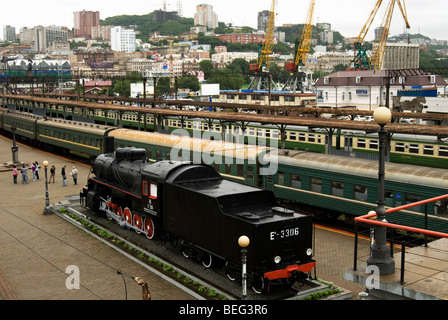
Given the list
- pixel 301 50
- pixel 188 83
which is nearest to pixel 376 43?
pixel 301 50

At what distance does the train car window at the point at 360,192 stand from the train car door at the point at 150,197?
26.3ft

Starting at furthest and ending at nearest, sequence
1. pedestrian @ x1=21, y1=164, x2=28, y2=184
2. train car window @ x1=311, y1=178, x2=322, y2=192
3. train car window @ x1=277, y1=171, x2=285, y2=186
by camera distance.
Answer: pedestrian @ x1=21, y1=164, x2=28, y2=184, train car window @ x1=277, y1=171, x2=285, y2=186, train car window @ x1=311, y1=178, x2=322, y2=192

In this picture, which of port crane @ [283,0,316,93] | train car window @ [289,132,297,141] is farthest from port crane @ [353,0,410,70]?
train car window @ [289,132,297,141]

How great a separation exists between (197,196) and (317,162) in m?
8.10

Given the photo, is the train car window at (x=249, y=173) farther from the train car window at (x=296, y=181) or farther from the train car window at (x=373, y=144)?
the train car window at (x=373, y=144)

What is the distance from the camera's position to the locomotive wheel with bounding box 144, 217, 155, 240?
18256 millimetres

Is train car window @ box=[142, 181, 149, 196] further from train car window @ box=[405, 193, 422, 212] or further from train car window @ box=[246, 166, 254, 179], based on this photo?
train car window @ box=[405, 193, 422, 212]

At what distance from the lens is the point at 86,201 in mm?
23438

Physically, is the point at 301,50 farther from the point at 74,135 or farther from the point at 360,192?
the point at 360,192

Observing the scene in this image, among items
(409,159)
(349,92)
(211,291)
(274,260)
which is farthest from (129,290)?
(349,92)

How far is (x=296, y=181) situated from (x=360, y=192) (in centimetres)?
Result: 338

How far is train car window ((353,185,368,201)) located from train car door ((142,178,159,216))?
801cm

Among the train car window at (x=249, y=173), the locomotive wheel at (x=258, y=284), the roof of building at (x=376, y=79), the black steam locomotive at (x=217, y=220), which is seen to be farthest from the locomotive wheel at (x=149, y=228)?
the roof of building at (x=376, y=79)

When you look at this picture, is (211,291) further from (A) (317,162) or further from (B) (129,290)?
(A) (317,162)
